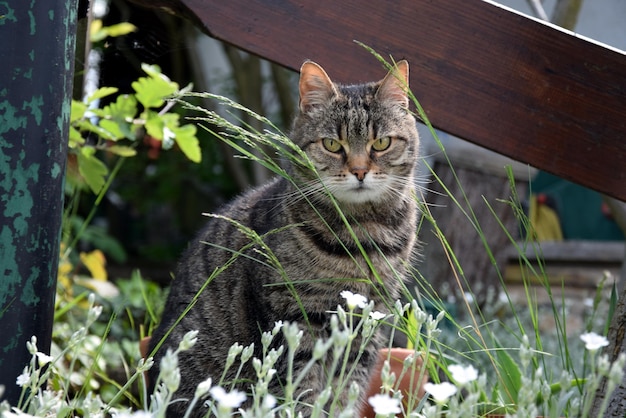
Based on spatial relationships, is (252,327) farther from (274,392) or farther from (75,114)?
(75,114)

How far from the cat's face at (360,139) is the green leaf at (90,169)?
25.5 inches

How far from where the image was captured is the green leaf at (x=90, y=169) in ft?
8.21

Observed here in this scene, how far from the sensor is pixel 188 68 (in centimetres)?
795

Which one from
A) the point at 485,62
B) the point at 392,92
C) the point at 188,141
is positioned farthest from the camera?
the point at 188,141

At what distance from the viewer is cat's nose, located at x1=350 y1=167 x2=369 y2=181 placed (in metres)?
2.26

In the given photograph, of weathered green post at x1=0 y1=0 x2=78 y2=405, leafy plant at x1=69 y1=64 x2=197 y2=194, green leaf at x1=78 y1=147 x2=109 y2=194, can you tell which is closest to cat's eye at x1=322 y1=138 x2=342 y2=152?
leafy plant at x1=69 y1=64 x2=197 y2=194

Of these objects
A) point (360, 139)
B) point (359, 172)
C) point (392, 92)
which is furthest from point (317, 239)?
point (392, 92)

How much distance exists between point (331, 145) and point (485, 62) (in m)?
0.62

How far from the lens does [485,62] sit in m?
1.90

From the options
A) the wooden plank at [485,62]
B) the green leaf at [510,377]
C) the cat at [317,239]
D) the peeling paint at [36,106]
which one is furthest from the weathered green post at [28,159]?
the green leaf at [510,377]

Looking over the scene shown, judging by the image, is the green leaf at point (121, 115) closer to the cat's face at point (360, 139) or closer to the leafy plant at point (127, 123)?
the leafy plant at point (127, 123)

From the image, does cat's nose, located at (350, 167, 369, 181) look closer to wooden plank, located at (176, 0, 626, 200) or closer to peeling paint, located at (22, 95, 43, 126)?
wooden plank, located at (176, 0, 626, 200)

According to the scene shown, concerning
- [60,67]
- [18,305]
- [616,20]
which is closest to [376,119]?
[60,67]

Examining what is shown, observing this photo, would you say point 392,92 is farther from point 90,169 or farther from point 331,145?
point 90,169
